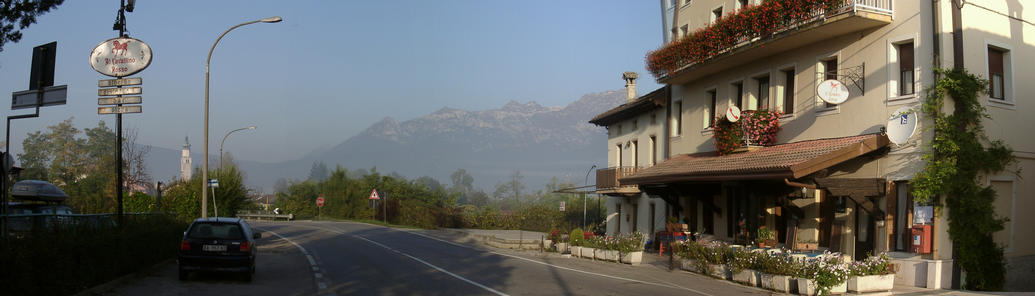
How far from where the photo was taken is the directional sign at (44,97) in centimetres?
1302

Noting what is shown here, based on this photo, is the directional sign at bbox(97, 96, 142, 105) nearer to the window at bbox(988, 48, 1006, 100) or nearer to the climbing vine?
the climbing vine

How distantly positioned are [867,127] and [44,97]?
57.0 feet

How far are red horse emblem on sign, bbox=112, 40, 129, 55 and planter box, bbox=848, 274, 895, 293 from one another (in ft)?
50.3

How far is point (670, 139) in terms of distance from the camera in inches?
1133

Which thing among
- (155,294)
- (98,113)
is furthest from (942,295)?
(98,113)

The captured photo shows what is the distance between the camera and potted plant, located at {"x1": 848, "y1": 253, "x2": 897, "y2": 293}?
14.3 meters

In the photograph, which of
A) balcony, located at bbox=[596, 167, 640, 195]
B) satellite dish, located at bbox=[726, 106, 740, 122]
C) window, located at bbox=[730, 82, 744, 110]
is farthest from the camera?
balcony, located at bbox=[596, 167, 640, 195]

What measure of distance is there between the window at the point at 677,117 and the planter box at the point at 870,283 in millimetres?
14269

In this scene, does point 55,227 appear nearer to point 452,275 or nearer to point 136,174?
point 452,275

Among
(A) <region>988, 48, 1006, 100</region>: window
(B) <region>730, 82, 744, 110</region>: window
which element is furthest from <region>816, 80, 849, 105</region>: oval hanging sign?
(B) <region>730, 82, 744, 110</region>: window

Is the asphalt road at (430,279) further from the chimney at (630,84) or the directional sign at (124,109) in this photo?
the chimney at (630,84)

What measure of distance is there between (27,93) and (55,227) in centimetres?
293

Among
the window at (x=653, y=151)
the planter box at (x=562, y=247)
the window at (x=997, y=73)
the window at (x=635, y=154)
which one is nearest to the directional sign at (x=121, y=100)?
the planter box at (x=562, y=247)

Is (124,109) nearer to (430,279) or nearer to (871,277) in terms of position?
(430,279)
